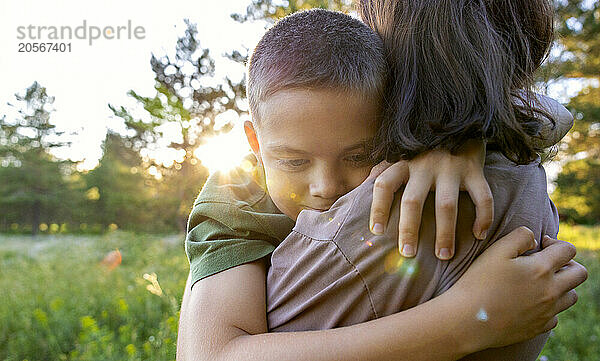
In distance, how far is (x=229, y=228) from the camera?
1.31 metres

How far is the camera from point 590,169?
14.7m

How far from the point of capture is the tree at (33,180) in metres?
23.2

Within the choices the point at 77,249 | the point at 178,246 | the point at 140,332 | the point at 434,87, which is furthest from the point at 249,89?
the point at 77,249

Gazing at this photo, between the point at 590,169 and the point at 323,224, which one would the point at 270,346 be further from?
the point at 590,169

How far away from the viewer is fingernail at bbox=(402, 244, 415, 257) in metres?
0.97

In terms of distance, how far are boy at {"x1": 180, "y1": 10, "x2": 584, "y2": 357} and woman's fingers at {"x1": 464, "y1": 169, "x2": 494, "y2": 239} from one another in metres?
0.34

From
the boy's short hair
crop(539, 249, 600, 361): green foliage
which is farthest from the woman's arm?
crop(539, 249, 600, 361): green foliage

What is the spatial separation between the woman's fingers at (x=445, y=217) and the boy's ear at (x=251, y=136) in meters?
0.78

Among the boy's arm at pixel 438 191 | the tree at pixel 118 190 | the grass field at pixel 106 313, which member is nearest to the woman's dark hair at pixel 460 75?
the boy's arm at pixel 438 191

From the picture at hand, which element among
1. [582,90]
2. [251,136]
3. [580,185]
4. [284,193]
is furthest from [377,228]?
[582,90]

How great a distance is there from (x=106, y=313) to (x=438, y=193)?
459 cm

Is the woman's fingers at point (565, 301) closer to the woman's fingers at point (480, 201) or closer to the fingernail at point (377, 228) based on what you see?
the woman's fingers at point (480, 201)

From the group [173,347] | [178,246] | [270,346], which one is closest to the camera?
[270,346]

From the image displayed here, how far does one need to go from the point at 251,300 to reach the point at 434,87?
0.61 m
